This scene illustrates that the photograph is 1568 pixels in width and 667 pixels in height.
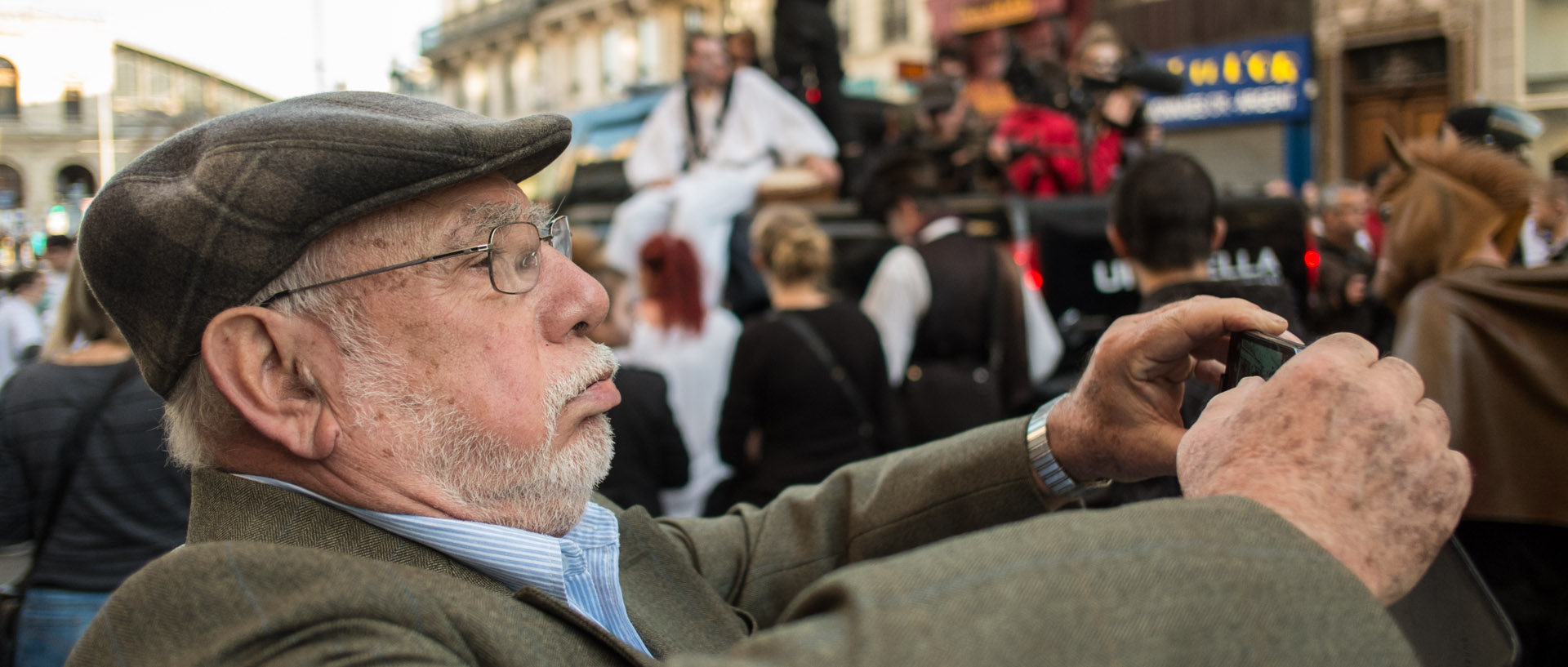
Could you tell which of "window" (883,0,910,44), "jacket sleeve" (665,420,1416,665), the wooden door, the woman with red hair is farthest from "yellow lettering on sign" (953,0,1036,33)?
"jacket sleeve" (665,420,1416,665)

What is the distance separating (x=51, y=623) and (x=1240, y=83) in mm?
14030

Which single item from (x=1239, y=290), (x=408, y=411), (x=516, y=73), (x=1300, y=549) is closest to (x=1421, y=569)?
(x=1300, y=549)

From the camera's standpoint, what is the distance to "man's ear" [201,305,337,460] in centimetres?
121

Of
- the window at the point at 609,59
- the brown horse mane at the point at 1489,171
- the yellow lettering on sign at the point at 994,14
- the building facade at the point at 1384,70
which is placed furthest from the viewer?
the window at the point at 609,59

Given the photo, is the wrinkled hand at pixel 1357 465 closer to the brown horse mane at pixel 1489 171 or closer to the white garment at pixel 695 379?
the brown horse mane at pixel 1489 171

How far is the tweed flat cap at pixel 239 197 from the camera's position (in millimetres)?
1152

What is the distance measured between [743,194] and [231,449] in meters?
5.36

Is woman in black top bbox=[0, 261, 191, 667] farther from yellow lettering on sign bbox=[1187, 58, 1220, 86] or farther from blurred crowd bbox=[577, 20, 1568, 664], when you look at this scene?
yellow lettering on sign bbox=[1187, 58, 1220, 86]

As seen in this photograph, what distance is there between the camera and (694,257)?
4.42 metres

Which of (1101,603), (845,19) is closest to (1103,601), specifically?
(1101,603)

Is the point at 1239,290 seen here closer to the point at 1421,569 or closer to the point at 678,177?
the point at 1421,569

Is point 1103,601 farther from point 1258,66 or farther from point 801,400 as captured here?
point 1258,66

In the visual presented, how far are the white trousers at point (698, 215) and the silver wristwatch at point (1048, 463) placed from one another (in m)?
4.54

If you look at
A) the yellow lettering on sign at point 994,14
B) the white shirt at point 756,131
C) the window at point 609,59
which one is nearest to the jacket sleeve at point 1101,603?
the white shirt at point 756,131
